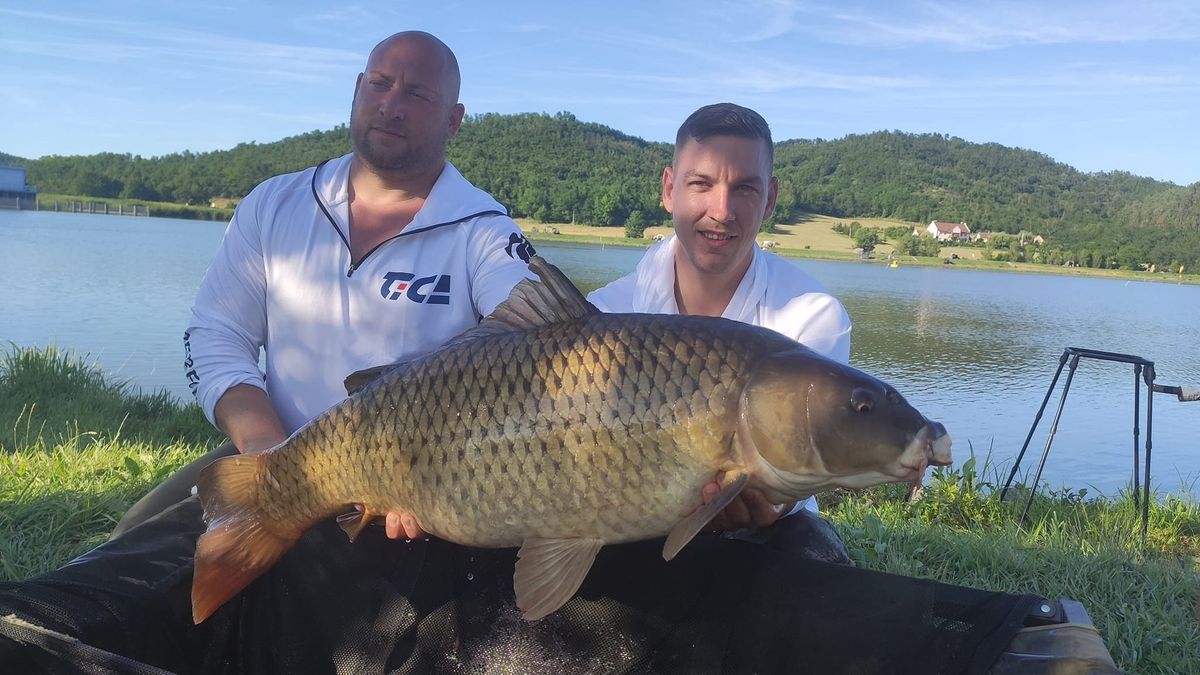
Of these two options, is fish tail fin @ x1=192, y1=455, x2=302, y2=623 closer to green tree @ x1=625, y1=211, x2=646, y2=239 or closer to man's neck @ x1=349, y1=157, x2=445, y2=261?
man's neck @ x1=349, y1=157, x2=445, y2=261

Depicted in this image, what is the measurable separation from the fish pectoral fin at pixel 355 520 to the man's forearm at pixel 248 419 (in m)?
0.46

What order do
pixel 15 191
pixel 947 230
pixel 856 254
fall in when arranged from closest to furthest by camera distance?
pixel 856 254 < pixel 947 230 < pixel 15 191

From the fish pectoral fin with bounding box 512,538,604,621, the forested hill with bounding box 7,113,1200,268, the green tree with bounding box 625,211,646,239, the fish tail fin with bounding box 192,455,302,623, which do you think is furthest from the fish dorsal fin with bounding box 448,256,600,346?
the green tree with bounding box 625,211,646,239

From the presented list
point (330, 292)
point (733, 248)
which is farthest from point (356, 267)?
point (733, 248)

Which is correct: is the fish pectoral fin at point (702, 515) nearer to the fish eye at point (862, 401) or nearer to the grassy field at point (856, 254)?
the fish eye at point (862, 401)

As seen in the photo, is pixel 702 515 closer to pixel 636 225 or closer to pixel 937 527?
pixel 937 527

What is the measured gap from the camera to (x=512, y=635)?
1557mm

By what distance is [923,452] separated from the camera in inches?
42.8

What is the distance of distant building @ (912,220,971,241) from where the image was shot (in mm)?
40763

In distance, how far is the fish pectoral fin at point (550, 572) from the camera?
120 centimetres

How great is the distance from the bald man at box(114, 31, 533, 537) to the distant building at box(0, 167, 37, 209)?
47618 millimetres

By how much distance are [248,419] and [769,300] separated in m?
1.17

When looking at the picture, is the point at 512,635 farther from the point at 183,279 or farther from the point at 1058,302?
the point at 1058,302

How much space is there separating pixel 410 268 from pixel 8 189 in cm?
4934
